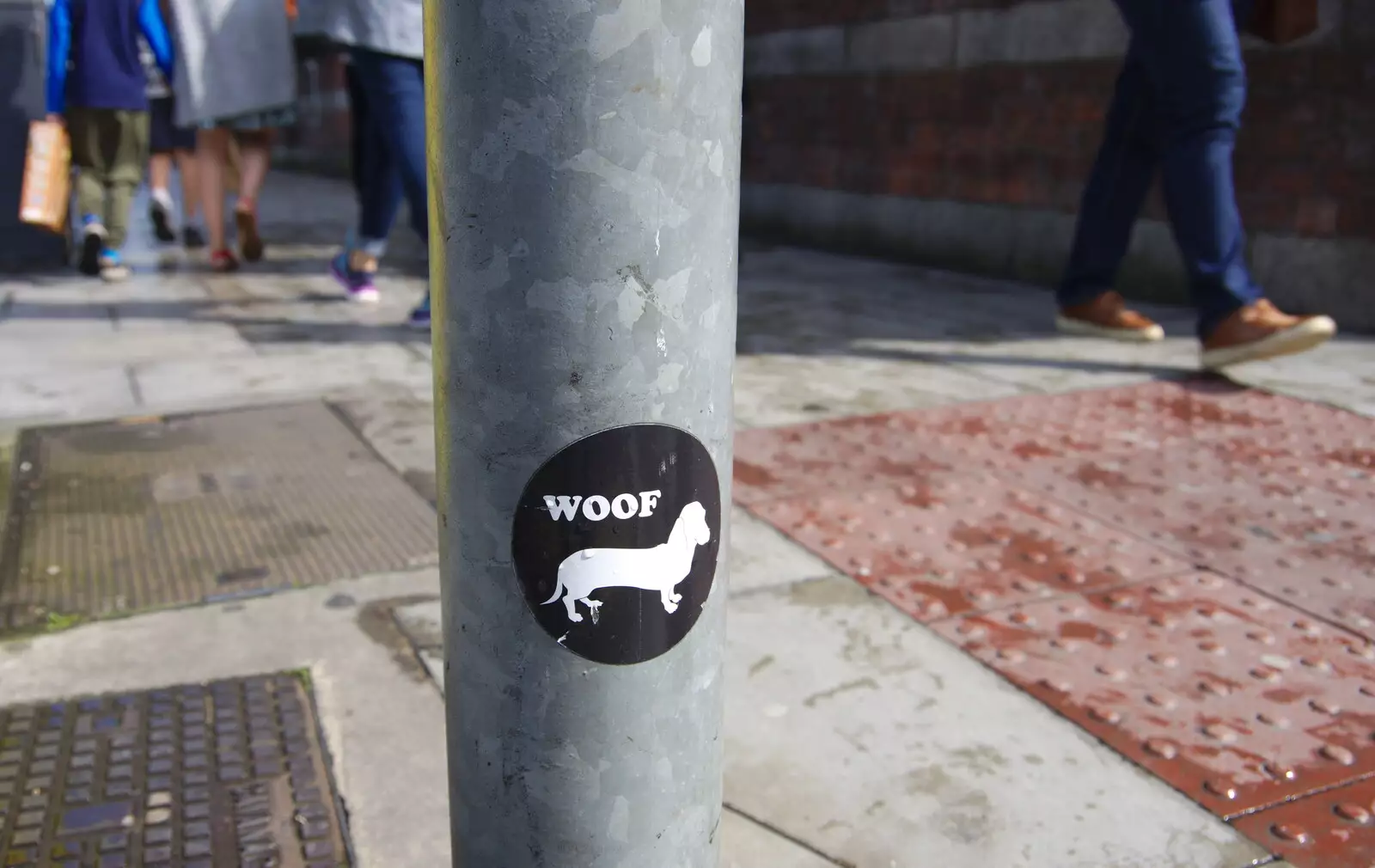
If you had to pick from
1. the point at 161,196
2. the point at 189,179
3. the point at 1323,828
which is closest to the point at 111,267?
the point at 189,179

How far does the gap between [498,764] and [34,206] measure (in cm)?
639

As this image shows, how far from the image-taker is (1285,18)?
4555 mm

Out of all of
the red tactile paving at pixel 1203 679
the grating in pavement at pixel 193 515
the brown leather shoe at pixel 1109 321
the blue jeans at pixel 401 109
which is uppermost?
the blue jeans at pixel 401 109

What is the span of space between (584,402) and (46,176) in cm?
656

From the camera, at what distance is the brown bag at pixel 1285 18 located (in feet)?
14.9

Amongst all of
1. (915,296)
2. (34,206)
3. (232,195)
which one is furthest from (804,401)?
(232,195)

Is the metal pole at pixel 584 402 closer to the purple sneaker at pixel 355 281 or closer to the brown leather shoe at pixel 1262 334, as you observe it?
the brown leather shoe at pixel 1262 334

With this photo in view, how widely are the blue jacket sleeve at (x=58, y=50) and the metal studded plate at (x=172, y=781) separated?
5.74 meters

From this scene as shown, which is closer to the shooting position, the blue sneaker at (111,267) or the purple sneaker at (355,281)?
the purple sneaker at (355,281)

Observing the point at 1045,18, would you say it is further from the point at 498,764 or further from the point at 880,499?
the point at 498,764

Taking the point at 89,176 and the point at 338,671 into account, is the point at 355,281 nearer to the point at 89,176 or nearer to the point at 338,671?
the point at 89,176

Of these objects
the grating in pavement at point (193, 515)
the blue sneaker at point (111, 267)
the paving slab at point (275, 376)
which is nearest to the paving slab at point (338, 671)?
the grating in pavement at point (193, 515)

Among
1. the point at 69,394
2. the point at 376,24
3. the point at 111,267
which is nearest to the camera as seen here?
the point at 69,394

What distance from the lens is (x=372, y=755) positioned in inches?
81.6
